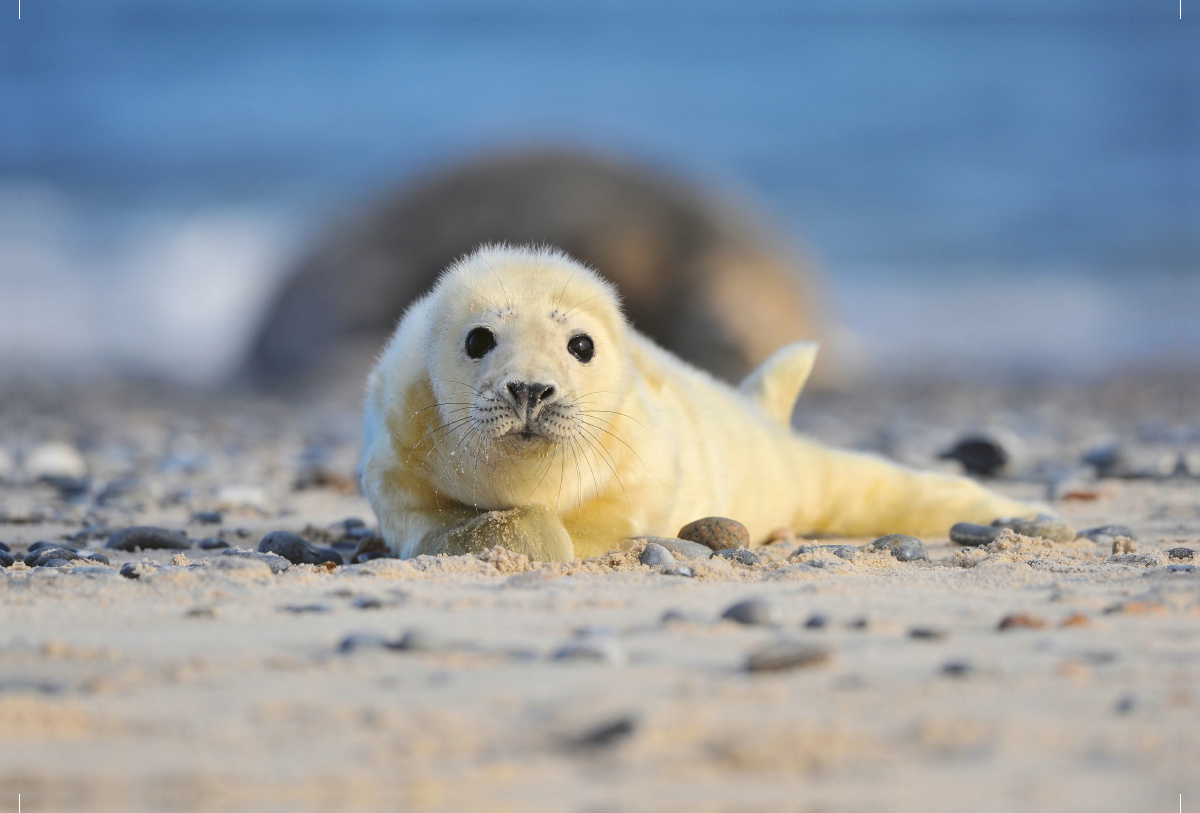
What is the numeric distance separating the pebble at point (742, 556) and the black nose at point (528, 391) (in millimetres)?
668

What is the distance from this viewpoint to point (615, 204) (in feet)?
38.2

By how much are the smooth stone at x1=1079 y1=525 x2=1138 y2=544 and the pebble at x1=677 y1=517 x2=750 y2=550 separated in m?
1.17

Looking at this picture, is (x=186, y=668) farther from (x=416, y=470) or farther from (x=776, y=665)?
(x=416, y=470)

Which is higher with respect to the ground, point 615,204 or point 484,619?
point 615,204

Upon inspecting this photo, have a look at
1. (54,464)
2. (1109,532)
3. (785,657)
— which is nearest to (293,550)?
(785,657)

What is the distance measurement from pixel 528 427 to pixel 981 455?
3.65 m

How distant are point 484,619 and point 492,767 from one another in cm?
79

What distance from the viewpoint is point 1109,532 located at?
148 inches

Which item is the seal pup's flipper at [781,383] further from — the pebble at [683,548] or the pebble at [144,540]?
the pebble at [144,540]

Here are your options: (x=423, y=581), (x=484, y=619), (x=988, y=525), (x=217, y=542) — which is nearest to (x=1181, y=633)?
(x=484, y=619)

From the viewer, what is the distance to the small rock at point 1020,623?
212 centimetres

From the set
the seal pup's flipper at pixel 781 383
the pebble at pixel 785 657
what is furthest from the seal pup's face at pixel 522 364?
the seal pup's flipper at pixel 781 383

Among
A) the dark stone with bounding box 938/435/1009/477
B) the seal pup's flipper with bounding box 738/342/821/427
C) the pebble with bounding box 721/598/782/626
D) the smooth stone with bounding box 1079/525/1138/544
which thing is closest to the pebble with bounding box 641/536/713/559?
the pebble with bounding box 721/598/782/626

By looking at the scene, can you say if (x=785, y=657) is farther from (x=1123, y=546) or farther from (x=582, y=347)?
(x=1123, y=546)
